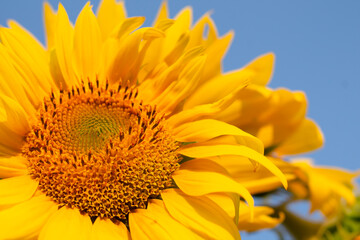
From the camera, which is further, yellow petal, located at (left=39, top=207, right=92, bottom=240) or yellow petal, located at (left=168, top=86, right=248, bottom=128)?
yellow petal, located at (left=168, top=86, right=248, bottom=128)

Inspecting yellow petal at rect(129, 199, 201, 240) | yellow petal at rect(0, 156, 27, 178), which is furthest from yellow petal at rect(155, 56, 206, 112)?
yellow petal at rect(0, 156, 27, 178)

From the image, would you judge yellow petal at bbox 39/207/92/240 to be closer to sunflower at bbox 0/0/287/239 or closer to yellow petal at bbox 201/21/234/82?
sunflower at bbox 0/0/287/239

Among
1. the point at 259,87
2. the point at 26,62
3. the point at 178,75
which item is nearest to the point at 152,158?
the point at 178,75

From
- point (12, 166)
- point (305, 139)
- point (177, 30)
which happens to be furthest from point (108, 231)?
point (305, 139)

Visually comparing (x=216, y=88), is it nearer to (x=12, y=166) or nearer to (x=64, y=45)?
(x=64, y=45)

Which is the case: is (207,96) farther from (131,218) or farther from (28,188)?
(28,188)

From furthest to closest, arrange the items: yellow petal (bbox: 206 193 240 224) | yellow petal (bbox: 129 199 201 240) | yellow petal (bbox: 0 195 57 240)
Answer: yellow petal (bbox: 206 193 240 224), yellow petal (bbox: 129 199 201 240), yellow petal (bbox: 0 195 57 240)

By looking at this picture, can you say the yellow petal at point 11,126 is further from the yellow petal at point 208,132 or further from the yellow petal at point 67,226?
the yellow petal at point 208,132
